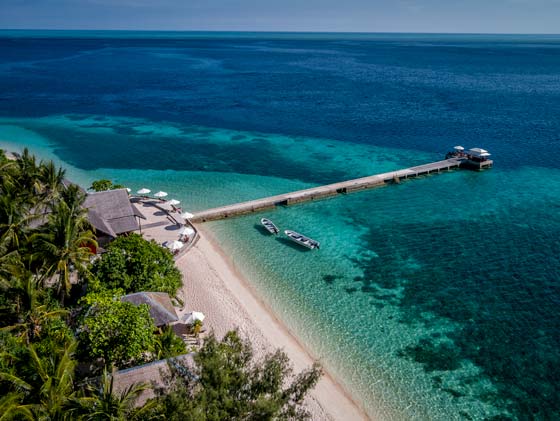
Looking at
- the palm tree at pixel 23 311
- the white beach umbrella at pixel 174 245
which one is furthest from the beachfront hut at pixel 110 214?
the palm tree at pixel 23 311

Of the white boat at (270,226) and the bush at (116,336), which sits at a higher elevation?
the bush at (116,336)

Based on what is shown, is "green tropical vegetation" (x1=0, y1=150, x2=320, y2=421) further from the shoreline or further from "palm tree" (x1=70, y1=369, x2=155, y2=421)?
the shoreline

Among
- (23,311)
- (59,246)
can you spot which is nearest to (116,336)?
(23,311)

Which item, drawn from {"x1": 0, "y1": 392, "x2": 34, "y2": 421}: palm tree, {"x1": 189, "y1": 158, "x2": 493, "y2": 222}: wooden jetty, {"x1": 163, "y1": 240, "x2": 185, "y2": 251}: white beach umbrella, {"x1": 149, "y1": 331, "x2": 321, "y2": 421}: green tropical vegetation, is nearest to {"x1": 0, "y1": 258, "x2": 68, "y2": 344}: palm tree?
{"x1": 0, "y1": 392, "x2": 34, "y2": 421}: palm tree

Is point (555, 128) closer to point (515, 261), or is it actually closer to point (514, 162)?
point (514, 162)

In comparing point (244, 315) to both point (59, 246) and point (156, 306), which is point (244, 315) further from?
point (59, 246)

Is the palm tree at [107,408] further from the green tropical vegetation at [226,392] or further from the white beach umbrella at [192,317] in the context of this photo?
the white beach umbrella at [192,317]

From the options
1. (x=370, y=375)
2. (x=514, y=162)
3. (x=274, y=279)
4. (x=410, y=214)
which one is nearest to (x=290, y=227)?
(x=274, y=279)
